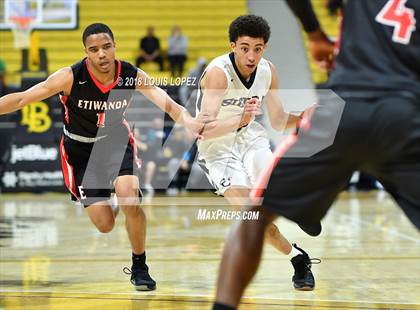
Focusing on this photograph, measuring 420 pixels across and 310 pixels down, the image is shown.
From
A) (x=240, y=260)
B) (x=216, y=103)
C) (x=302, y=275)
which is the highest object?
(x=240, y=260)

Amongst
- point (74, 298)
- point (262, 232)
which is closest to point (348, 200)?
point (74, 298)

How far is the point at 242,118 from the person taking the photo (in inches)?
228

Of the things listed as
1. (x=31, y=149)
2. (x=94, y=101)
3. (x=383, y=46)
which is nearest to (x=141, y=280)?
(x=94, y=101)

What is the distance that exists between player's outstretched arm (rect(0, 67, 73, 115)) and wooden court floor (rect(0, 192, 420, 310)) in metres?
1.34

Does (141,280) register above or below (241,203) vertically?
below

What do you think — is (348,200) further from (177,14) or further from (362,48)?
(362,48)

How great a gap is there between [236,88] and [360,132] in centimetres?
319

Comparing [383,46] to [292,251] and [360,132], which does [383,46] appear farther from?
[292,251]

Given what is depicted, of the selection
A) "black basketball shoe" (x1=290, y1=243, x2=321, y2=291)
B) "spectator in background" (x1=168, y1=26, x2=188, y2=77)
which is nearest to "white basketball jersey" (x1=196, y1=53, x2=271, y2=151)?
"black basketball shoe" (x1=290, y1=243, x2=321, y2=291)

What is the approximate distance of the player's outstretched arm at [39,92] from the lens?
523cm

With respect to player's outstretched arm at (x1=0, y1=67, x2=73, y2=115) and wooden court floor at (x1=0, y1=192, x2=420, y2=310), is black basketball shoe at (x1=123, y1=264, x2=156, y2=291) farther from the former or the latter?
player's outstretched arm at (x1=0, y1=67, x2=73, y2=115)

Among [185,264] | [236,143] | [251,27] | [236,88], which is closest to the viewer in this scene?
[251,27]

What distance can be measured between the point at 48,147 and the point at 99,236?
5446 millimetres

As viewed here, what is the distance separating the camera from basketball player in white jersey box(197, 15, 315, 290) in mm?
5629
